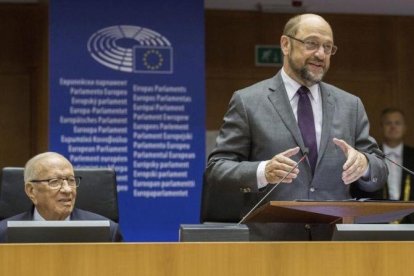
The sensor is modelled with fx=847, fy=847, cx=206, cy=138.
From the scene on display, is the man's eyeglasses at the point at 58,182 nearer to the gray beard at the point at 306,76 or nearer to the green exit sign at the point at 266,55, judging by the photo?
the gray beard at the point at 306,76

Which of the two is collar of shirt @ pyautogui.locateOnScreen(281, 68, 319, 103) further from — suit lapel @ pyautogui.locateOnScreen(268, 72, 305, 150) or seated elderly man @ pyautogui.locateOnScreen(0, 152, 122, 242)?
seated elderly man @ pyautogui.locateOnScreen(0, 152, 122, 242)

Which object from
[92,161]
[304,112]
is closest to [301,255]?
[304,112]

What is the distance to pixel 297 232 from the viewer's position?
2.99m

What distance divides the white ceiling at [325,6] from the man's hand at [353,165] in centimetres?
442

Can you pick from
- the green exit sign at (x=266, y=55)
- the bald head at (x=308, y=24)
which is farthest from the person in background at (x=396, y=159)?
the bald head at (x=308, y=24)

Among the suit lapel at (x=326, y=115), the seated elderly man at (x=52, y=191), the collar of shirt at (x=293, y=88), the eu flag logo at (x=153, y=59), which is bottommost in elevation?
the seated elderly man at (x=52, y=191)

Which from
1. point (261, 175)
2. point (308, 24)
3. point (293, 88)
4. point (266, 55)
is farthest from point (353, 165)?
point (266, 55)

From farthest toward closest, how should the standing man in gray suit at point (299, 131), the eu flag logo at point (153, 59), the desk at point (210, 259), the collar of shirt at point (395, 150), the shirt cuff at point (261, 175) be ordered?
the collar of shirt at point (395, 150)
the eu flag logo at point (153, 59)
the standing man in gray suit at point (299, 131)
the shirt cuff at point (261, 175)
the desk at point (210, 259)

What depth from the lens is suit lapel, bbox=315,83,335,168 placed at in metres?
3.07

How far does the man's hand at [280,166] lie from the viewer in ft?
8.74

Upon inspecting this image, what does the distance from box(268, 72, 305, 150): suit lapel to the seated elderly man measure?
34.6 inches

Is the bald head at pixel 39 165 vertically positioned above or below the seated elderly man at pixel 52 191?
above

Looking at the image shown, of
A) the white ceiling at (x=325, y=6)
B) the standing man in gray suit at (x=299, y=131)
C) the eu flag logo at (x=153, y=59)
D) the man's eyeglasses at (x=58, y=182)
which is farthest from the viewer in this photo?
the white ceiling at (x=325, y=6)

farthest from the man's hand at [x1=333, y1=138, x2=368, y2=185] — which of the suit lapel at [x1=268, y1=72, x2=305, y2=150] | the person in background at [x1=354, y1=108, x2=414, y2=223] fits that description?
the person in background at [x1=354, y1=108, x2=414, y2=223]
